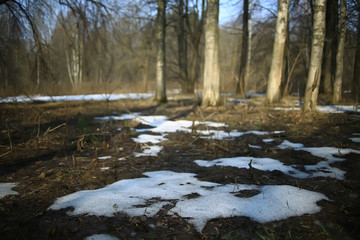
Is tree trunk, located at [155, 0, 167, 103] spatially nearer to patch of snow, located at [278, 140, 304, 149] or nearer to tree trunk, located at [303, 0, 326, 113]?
tree trunk, located at [303, 0, 326, 113]

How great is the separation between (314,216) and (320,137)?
2.66 m

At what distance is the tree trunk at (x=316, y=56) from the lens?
198 inches

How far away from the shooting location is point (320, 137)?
12.0 feet

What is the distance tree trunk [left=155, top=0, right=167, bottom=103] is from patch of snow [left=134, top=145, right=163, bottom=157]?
21.9 feet

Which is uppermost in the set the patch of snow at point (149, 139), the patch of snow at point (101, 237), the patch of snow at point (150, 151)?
the patch of snow at point (149, 139)

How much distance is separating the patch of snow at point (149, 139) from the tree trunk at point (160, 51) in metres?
5.95

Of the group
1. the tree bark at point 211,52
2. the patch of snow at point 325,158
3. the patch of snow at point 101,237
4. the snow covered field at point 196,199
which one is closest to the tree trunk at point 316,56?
the patch of snow at point 325,158

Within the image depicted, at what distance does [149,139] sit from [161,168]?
1371mm

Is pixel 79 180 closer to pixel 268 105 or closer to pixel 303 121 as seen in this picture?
pixel 303 121

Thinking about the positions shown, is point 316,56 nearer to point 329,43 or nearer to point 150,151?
point 150,151

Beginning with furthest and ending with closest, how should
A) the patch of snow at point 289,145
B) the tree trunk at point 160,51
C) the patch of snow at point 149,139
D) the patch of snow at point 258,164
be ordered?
the tree trunk at point 160,51 < the patch of snow at point 149,139 < the patch of snow at point 289,145 < the patch of snow at point 258,164

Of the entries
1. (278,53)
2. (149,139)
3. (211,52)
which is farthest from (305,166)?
(278,53)

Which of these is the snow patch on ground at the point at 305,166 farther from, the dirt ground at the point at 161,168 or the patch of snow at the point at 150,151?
the patch of snow at the point at 150,151

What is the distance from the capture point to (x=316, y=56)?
5156 millimetres
